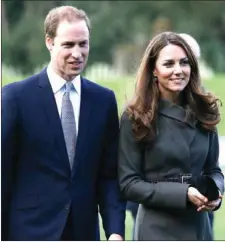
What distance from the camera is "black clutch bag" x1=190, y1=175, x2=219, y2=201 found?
3.97m

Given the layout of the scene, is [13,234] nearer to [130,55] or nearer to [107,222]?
[107,222]

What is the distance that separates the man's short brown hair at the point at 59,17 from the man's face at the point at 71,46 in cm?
3

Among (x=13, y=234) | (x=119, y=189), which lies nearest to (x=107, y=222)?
(x=119, y=189)

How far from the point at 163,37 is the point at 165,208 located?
779 mm

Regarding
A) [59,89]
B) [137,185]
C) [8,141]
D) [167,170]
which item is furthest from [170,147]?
[8,141]

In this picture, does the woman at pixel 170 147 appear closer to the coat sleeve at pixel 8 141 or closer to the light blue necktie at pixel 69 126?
the light blue necktie at pixel 69 126

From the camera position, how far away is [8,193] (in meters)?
4.05

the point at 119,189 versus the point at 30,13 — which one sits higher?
the point at 30,13

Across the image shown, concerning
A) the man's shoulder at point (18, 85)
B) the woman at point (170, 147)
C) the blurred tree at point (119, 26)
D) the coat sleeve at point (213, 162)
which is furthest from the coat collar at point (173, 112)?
the blurred tree at point (119, 26)

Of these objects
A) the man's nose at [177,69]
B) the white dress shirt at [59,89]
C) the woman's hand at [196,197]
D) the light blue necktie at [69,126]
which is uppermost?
the man's nose at [177,69]

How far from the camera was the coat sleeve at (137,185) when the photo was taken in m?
3.97

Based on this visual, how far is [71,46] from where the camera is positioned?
3984 mm

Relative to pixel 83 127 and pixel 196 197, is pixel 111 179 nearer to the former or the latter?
pixel 83 127

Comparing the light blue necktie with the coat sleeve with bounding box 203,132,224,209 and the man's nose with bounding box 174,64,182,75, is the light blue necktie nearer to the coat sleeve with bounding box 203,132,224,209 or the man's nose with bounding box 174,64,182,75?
the man's nose with bounding box 174,64,182,75
